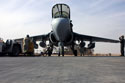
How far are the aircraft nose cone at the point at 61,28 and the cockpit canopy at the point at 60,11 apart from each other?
0.99m

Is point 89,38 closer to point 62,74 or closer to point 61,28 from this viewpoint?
point 61,28

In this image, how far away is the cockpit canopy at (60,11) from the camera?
90.7ft

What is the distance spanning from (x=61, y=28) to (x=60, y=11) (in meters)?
3.10

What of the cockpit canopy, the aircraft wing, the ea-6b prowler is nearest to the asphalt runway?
the ea-6b prowler

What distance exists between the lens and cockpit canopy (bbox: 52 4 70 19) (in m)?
27.6

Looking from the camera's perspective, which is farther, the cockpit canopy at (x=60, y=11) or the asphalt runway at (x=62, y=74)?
the cockpit canopy at (x=60, y=11)

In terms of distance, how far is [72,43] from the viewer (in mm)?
30141

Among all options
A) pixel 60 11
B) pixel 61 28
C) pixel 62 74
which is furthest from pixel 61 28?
pixel 62 74

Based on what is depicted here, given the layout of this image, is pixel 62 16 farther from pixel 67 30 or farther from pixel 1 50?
pixel 1 50

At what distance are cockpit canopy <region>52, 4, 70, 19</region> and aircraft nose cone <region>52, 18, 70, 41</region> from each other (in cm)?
99

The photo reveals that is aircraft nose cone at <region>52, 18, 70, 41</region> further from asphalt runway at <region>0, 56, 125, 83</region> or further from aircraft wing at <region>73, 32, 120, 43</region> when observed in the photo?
asphalt runway at <region>0, 56, 125, 83</region>

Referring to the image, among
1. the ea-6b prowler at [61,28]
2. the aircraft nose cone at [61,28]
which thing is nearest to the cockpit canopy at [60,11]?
the ea-6b prowler at [61,28]

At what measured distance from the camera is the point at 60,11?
1092 inches

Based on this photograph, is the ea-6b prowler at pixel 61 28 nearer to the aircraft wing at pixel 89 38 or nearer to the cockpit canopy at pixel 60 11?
the cockpit canopy at pixel 60 11
